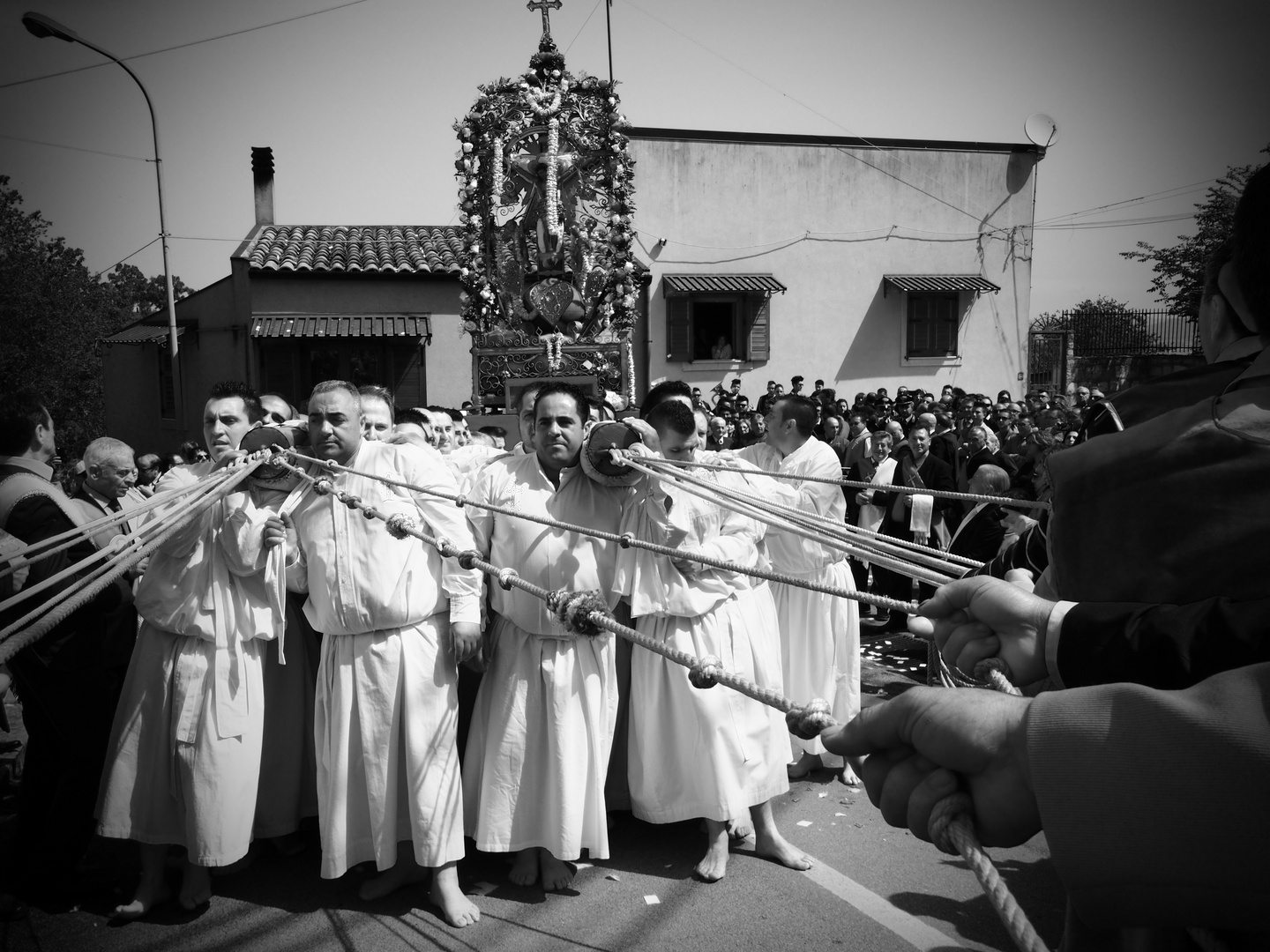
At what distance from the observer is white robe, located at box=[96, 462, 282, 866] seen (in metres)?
3.48

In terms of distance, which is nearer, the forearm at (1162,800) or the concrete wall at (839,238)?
the forearm at (1162,800)

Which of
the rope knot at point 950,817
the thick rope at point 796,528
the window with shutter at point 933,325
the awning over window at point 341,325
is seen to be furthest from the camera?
the window with shutter at point 933,325

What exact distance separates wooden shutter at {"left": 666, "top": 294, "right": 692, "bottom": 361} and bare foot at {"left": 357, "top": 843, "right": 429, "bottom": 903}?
45.6 ft

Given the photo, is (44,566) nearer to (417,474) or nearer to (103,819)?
(103,819)

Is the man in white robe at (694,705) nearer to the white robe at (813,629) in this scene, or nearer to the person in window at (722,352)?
the white robe at (813,629)

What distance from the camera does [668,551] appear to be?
245cm

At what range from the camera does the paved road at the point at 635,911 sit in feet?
10.5

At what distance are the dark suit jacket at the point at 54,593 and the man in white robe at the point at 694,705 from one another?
7.23 feet

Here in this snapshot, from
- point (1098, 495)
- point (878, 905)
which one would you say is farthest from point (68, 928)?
point (1098, 495)

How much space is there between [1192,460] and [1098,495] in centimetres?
14

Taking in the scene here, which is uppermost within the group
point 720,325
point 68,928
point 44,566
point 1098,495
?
point 720,325

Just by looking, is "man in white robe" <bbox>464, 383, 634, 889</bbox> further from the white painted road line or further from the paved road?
the white painted road line

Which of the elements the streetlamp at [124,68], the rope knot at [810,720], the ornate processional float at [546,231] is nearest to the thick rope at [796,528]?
the rope knot at [810,720]

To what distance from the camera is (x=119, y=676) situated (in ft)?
14.1
